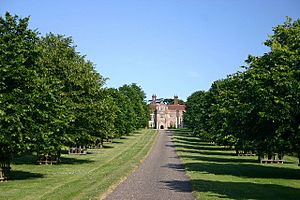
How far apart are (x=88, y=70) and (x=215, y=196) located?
76.1 feet

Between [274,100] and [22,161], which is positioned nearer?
[274,100]

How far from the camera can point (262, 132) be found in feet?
98.3

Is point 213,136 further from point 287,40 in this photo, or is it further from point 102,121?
point 287,40

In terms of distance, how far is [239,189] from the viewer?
22031mm

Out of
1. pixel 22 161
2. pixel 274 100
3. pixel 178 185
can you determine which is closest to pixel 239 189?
Result: pixel 178 185

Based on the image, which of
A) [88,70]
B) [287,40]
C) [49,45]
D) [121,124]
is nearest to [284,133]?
[287,40]

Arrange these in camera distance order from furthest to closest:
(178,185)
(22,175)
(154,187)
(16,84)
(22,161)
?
1. (22,161)
2. (22,175)
3. (16,84)
4. (178,185)
5. (154,187)

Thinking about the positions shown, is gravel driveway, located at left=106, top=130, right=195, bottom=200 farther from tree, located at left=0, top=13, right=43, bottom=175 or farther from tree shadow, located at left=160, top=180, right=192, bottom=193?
tree, located at left=0, top=13, right=43, bottom=175

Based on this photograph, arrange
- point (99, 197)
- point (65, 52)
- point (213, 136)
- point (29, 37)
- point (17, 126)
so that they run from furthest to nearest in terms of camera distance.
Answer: point (213, 136), point (65, 52), point (29, 37), point (17, 126), point (99, 197)

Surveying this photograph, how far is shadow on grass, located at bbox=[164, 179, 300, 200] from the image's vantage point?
774 inches

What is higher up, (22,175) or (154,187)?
(154,187)

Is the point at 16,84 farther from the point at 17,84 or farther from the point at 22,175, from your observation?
the point at 22,175

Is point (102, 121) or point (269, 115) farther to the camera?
point (102, 121)

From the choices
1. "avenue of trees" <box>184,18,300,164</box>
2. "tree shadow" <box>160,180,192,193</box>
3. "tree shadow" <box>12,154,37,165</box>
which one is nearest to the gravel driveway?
"tree shadow" <box>160,180,192,193</box>
